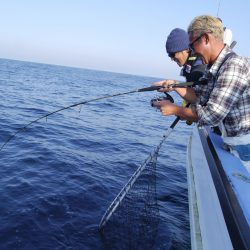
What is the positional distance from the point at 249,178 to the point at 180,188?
4529mm

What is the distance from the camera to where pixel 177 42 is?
473 centimetres

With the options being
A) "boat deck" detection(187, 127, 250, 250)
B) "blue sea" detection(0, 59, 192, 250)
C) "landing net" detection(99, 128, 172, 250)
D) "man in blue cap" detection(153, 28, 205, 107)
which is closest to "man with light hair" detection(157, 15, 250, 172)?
"boat deck" detection(187, 127, 250, 250)

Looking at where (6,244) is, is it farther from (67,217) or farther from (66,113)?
(66,113)

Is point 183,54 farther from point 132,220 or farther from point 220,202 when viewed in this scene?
point 132,220

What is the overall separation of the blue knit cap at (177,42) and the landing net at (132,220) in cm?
138

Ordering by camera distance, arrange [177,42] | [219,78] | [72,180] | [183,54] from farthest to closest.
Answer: [72,180] < [183,54] < [177,42] < [219,78]

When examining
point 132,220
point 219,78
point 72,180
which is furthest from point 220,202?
point 72,180

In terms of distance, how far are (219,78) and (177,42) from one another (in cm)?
210

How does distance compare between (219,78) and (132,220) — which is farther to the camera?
(132,220)

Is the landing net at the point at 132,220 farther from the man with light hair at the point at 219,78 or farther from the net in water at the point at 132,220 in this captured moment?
the man with light hair at the point at 219,78

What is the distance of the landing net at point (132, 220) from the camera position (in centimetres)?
491

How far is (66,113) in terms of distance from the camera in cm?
1611

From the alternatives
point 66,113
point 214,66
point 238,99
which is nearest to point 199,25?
point 214,66

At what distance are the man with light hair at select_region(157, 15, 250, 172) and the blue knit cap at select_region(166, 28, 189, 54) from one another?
160cm
